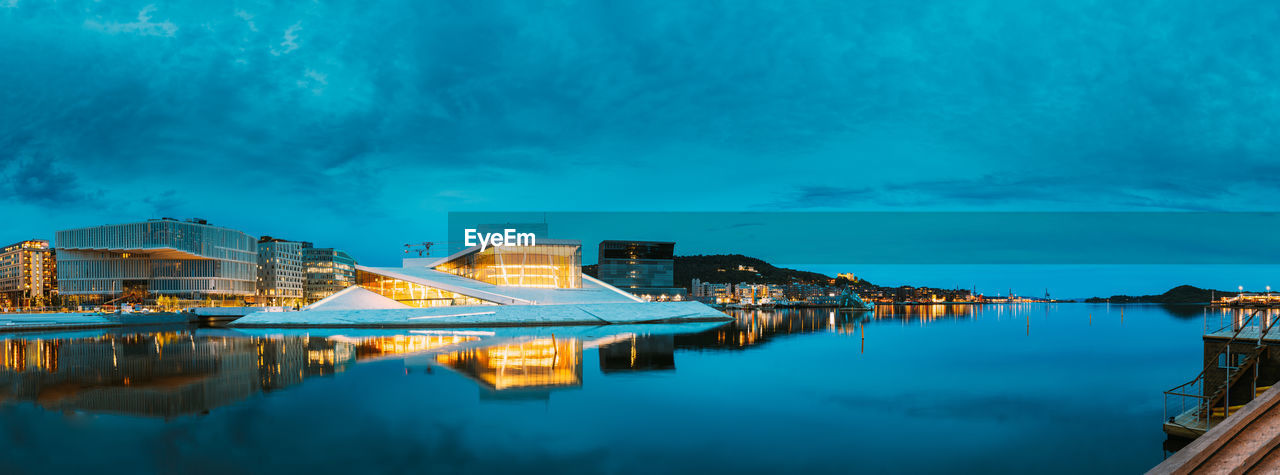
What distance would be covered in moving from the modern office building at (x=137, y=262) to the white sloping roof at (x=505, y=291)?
135 feet

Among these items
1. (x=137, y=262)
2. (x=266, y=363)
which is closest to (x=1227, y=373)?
(x=266, y=363)

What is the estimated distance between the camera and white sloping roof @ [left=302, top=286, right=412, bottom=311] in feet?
216

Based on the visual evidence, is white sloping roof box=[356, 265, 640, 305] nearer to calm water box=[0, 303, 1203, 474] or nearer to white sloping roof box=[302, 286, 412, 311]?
white sloping roof box=[302, 286, 412, 311]

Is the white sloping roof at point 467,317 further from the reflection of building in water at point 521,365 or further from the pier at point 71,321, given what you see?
the reflection of building in water at point 521,365

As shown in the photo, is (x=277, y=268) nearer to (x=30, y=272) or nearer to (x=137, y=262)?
(x=30, y=272)

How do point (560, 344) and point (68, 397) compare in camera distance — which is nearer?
point (68, 397)

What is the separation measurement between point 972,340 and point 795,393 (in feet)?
109

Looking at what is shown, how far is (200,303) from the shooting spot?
95875mm

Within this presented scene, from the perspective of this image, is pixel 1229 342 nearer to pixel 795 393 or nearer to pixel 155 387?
pixel 795 393

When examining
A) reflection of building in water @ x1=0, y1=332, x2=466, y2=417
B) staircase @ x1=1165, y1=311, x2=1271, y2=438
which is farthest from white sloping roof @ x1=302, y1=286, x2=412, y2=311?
staircase @ x1=1165, y1=311, x2=1271, y2=438

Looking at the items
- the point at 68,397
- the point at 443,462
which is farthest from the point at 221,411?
the point at 443,462

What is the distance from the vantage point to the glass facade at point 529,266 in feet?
240

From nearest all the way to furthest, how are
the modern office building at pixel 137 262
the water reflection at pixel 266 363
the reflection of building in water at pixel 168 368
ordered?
1. the reflection of building in water at pixel 168 368
2. the water reflection at pixel 266 363
3. the modern office building at pixel 137 262

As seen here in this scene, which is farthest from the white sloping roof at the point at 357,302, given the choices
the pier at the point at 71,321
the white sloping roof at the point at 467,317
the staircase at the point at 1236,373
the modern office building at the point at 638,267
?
the modern office building at the point at 638,267
